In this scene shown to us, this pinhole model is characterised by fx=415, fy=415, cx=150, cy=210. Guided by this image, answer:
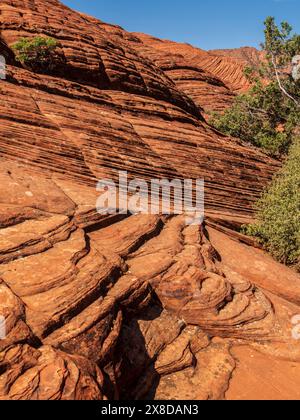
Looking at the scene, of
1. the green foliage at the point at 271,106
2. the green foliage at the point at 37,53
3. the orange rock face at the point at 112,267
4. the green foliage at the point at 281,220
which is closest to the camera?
the orange rock face at the point at 112,267

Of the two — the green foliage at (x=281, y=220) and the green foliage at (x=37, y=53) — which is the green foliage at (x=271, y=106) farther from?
the green foliage at (x=37, y=53)

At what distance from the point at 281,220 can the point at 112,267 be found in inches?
446

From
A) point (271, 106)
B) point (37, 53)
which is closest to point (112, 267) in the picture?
point (37, 53)

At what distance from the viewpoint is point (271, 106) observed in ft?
108

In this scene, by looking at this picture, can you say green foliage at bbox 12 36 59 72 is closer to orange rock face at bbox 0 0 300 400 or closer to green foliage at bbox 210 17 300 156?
orange rock face at bbox 0 0 300 400

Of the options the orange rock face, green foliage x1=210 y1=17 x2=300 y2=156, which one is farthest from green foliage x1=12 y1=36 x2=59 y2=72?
green foliage x1=210 y1=17 x2=300 y2=156

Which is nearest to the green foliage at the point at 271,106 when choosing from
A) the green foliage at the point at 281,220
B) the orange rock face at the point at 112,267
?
the green foliage at the point at 281,220

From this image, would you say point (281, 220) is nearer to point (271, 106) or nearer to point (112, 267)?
point (112, 267)

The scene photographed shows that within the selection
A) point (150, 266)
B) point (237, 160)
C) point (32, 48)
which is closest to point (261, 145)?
point (237, 160)

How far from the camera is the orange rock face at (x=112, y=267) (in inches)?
296

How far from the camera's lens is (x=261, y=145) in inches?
1247

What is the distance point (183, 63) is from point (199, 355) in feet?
114

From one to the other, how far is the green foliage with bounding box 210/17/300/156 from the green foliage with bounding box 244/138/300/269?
30.0 ft

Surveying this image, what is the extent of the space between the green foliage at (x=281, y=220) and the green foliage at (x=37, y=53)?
40.1ft
